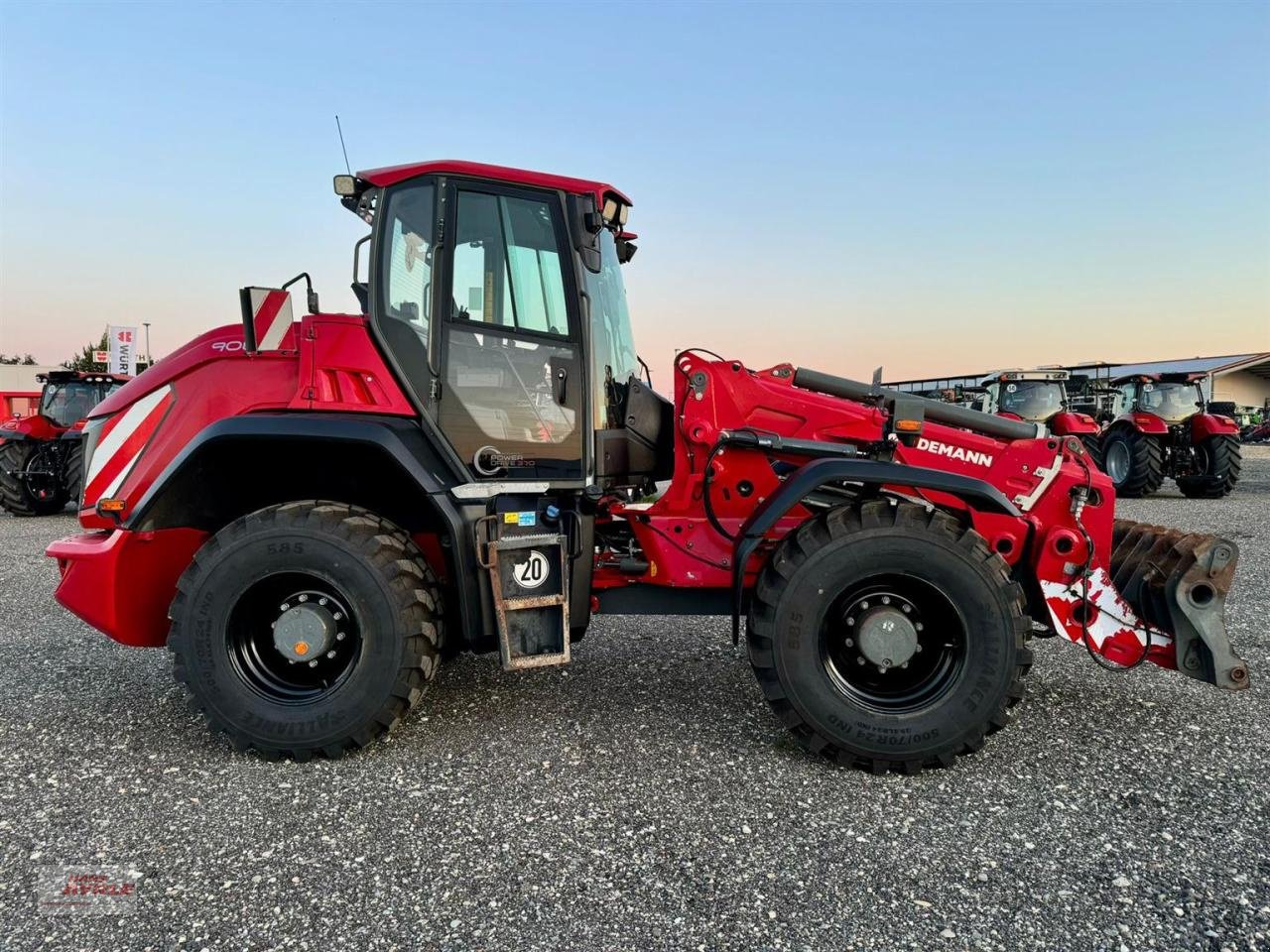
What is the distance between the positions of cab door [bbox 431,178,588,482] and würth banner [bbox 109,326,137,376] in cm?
2079

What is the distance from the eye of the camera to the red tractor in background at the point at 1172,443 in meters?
12.7

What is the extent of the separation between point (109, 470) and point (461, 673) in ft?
6.48

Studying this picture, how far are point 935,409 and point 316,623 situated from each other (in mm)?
2970

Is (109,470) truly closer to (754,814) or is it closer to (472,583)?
(472,583)

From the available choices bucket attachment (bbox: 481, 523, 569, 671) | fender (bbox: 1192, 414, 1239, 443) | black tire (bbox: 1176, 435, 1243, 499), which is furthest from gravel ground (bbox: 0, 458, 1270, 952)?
fender (bbox: 1192, 414, 1239, 443)

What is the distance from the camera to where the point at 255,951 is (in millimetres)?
2027

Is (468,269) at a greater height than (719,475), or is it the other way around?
(468,269)

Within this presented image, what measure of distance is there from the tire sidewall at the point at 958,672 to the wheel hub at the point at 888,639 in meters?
0.18

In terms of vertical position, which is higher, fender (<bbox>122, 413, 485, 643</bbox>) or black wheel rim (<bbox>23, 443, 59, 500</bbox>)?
fender (<bbox>122, 413, 485, 643</bbox>)

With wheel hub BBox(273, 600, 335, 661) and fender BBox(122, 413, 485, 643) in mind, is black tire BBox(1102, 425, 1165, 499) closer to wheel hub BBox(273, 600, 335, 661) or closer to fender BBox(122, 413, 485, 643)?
fender BBox(122, 413, 485, 643)

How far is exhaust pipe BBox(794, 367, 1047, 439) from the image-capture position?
139 inches

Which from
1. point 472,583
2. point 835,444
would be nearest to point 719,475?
point 835,444

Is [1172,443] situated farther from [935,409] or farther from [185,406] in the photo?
[185,406]

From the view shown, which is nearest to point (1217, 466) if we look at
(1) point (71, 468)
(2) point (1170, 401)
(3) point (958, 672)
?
(2) point (1170, 401)
